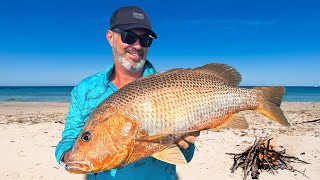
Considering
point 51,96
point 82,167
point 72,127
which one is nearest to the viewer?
point 82,167

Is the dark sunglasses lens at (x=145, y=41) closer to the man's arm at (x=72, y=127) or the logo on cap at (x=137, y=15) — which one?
the logo on cap at (x=137, y=15)

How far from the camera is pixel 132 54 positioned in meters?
3.34

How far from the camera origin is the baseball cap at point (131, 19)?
10.8ft

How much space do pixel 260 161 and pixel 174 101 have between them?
4.81m

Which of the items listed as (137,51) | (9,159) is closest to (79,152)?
(137,51)

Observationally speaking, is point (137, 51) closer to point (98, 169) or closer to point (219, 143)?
point (98, 169)

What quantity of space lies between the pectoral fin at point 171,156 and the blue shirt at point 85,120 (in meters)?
0.73

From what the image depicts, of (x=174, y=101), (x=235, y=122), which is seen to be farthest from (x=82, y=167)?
(x=235, y=122)

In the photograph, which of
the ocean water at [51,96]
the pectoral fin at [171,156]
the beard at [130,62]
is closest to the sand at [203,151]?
the beard at [130,62]

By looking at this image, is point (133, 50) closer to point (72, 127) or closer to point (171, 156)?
point (72, 127)

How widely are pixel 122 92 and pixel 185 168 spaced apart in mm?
4554

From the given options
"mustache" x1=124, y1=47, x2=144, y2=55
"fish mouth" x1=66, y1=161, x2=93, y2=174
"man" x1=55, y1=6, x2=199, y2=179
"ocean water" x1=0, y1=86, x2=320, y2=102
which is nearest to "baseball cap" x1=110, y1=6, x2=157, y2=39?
"man" x1=55, y1=6, x2=199, y2=179

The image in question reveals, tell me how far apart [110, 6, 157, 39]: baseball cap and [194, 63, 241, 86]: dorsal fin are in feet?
2.24

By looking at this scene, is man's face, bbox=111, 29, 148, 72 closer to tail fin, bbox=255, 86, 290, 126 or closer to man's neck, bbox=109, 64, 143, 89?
man's neck, bbox=109, 64, 143, 89
